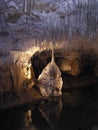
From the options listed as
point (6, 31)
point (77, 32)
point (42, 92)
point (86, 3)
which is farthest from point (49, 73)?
point (86, 3)

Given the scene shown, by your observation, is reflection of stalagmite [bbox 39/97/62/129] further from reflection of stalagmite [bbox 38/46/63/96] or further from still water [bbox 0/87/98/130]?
reflection of stalagmite [bbox 38/46/63/96]

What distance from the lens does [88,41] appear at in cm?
803

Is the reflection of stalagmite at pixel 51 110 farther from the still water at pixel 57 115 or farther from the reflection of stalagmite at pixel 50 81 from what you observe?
the reflection of stalagmite at pixel 50 81

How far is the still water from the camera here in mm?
6238

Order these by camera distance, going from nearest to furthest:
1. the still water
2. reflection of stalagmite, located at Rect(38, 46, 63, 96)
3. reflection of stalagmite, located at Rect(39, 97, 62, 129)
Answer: the still water, reflection of stalagmite, located at Rect(39, 97, 62, 129), reflection of stalagmite, located at Rect(38, 46, 63, 96)

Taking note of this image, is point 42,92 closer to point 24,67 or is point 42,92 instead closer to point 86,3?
point 24,67

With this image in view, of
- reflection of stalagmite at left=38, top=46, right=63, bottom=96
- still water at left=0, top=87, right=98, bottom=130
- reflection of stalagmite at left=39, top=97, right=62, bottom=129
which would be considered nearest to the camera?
still water at left=0, top=87, right=98, bottom=130

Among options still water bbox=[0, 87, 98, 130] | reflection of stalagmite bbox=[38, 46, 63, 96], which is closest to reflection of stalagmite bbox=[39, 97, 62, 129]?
still water bbox=[0, 87, 98, 130]

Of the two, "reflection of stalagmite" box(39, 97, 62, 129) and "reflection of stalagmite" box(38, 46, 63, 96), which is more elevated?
"reflection of stalagmite" box(38, 46, 63, 96)

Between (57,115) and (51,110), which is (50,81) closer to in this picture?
(51,110)

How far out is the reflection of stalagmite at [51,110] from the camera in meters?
6.70

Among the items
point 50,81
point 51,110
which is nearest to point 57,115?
point 51,110

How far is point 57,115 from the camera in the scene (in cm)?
708

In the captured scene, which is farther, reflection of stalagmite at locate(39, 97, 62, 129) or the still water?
reflection of stalagmite at locate(39, 97, 62, 129)
